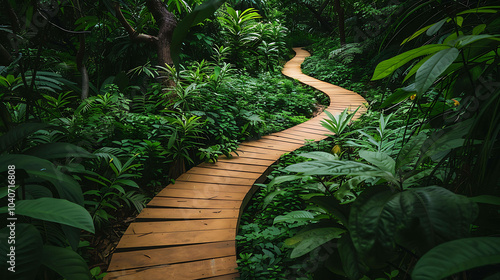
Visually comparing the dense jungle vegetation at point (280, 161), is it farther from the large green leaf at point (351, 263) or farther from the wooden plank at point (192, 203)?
the wooden plank at point (192, 203)

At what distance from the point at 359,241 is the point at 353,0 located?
32.2 feet

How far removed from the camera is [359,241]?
27.3 inches

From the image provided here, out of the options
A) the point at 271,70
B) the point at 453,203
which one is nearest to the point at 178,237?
the point at 453,203

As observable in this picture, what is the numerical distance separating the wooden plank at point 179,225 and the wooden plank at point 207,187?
0.51 meters

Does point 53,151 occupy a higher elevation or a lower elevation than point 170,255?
higher

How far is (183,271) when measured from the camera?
183 cm

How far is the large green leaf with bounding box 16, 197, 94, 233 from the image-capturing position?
0.94 metres

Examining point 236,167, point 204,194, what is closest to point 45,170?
point 204,194

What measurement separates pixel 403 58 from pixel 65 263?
1361 millimetres

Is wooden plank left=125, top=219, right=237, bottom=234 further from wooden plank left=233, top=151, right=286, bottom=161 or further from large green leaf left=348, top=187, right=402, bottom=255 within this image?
large green leaf left=348, top=187, right=402, bottom=255

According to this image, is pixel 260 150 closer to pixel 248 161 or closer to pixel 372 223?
pixel 248 161

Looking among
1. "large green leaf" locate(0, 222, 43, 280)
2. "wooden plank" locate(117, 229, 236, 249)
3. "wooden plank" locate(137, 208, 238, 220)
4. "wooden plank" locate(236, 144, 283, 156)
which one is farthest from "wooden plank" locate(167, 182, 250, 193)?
"large green leaf" locate(0, 222, 43, 280)

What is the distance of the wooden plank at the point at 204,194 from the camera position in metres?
2.75

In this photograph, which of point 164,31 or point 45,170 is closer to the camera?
point 45,170
